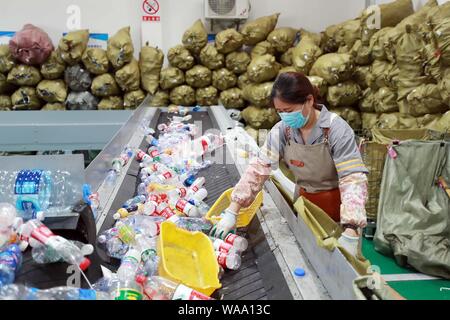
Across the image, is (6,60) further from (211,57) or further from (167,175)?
(167,175)

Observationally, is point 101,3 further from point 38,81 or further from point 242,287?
point 242,287

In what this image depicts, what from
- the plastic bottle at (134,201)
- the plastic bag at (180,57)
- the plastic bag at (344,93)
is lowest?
the plastic bottle at (134,201)

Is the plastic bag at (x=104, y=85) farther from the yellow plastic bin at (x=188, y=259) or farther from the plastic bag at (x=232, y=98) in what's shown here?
the yellow plastic bin at (x=188, y=259)

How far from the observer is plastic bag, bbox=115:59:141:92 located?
5.17 metres

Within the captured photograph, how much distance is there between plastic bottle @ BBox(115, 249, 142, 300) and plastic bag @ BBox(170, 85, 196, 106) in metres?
4.19

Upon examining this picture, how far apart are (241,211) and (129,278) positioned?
0.68 metres

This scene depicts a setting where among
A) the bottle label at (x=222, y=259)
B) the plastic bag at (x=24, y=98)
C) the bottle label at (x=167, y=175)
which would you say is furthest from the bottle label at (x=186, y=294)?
the plastic bag at (x=24, y=98)

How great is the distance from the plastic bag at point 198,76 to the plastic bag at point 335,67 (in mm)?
1599

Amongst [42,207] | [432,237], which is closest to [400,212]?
[432,237]

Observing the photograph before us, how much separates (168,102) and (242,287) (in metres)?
4.59

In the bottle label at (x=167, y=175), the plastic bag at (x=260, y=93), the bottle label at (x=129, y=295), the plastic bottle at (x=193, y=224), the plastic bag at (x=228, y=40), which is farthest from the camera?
the plastic bag at (x=228, y=40)

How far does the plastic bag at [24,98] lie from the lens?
529 cm

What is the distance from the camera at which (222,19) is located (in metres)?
5.57

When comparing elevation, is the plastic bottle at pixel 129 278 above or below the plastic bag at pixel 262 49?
below
